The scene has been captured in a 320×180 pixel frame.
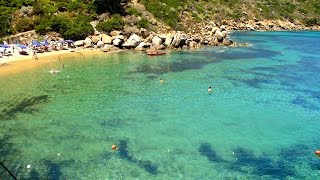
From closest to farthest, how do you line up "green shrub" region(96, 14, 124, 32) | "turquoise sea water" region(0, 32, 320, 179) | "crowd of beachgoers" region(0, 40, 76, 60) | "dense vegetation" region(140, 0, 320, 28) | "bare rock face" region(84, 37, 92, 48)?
"turquoise sea water" region(0, 32, 320, 179) → "crowd of beachgoers" region(0, 40, 76, 60) → "bare rock face" region(84, 37, 92, 48) → "green shrub" region(96, 14, 124, 32) → "dense vegetation" region(140, 0, 320, 28)

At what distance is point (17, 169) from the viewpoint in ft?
78.2

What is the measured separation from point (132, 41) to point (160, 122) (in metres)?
43.3

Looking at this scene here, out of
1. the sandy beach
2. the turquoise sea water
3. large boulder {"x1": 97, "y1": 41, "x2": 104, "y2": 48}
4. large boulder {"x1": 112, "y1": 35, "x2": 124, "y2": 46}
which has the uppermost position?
large boulder {"x1": 112, "y1": 35, "x2": 124, "y2": 46}

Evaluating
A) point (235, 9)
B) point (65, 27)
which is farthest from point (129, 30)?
point (235, 9)

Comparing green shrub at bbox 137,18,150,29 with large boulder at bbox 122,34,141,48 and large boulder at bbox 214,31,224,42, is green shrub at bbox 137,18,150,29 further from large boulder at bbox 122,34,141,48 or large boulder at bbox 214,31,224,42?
large boulder at bbox 214,31,224,42

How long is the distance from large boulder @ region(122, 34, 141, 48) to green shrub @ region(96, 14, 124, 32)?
6321mm

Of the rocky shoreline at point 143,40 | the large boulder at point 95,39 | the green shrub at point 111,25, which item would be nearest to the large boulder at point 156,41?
the rocky shoreline at point 143,40

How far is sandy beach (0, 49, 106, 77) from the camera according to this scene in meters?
53.0

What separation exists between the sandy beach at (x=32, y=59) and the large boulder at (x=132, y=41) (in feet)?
21.1

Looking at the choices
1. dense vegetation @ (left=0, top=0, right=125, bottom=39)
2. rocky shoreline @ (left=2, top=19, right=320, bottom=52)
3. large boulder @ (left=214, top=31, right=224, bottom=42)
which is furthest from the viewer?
large boulder @ (left=214, top=31, right=224, bottom=42)

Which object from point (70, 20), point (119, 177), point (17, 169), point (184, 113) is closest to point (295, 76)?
point (184, 113)

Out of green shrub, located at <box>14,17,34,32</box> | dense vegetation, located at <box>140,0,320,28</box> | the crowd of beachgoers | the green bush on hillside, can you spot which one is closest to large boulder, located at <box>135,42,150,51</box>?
the green bush on hillside

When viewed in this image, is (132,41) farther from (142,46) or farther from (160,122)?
(160,122)

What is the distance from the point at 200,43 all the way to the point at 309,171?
198 ft
